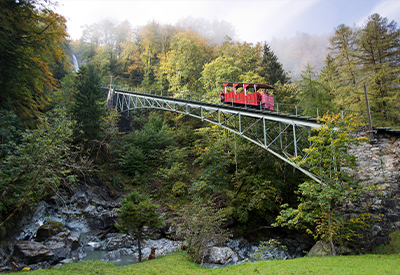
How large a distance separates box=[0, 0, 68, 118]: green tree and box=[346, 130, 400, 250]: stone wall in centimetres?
1673

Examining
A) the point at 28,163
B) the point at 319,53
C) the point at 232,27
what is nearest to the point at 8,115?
the point at 28,163

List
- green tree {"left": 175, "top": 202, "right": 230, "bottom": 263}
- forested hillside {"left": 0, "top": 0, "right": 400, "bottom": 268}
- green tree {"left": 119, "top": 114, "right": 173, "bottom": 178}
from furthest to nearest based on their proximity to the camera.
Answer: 1. green tree {"left": 119, "top": 114, "right": 173, "bottom": 178}
2. green tree {"left": 175, "top": 202, "right": 230, "bottom": 263}
3. forested hillside {"left": 0, "top": 0, "right": 400, "bottom": 268}

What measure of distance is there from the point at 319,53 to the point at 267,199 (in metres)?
125

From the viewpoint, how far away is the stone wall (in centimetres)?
902

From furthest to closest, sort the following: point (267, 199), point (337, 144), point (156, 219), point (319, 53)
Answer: point (319, 53), point (267, 199), point (156, 219), point (337, 144)

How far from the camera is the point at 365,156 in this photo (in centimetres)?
998

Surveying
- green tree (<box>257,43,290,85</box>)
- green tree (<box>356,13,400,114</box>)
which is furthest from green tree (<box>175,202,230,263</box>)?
green tree (<box>257,43,290,85</box>)

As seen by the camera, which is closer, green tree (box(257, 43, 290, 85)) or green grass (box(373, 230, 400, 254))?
green grass (box(373, 230, 400, 254))

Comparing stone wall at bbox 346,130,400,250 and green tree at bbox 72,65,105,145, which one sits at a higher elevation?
green tree at bbox 72,65,105,145

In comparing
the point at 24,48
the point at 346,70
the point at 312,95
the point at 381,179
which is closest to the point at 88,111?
the point at 24,48

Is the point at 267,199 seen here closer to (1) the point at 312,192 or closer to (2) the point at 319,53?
(1) the point at 312,192

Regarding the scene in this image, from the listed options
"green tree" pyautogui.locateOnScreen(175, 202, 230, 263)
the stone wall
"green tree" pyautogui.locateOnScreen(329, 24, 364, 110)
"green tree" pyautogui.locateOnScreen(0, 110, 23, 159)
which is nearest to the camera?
the stone wall

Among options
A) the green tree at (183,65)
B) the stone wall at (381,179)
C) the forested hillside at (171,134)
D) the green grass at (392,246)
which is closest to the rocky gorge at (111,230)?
the stone wall at (381,179)

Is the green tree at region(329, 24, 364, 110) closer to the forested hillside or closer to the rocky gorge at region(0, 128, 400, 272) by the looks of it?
the forested hillside
